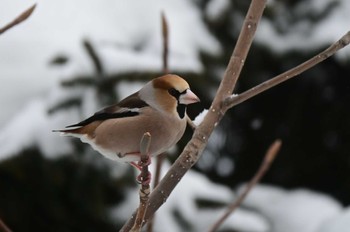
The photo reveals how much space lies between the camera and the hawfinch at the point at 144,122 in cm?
110

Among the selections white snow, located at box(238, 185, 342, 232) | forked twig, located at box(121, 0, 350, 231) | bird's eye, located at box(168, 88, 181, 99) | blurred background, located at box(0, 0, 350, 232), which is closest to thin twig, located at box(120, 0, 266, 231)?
forked twig, located at box(121, 0, 350, 231)

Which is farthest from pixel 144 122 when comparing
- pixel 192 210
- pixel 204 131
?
pixel 192 210

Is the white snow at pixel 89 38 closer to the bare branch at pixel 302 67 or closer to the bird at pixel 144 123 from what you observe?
the bird at pixel 144 123

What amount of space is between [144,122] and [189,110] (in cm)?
130

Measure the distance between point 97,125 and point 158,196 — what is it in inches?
9.5

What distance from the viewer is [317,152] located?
301cm

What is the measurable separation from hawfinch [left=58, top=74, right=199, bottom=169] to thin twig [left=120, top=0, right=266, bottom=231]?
7cm

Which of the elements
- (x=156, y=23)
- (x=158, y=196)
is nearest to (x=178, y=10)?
(x=156, y=23)

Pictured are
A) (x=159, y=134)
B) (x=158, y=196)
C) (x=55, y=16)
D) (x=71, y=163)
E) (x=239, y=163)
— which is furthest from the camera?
(x=239, y=163)

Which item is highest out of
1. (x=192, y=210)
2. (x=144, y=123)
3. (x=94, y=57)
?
(x=144, y=123)

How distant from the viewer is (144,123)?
113cm

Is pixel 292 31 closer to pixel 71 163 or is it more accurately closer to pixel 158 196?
pixel 71 163

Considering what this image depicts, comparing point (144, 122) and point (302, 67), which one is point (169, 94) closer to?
point (144, 122)

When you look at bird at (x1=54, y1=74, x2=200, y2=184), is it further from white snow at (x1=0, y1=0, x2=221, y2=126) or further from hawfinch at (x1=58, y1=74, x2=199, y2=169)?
white snow at (x1=0, y1=0, x2=221, y2=126)
